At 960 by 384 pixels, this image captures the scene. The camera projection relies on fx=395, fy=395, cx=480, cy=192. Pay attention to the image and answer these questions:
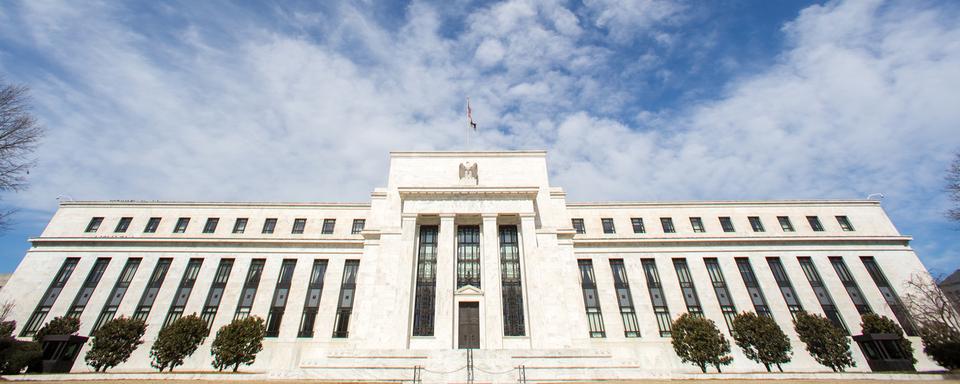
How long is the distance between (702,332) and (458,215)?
19133mm

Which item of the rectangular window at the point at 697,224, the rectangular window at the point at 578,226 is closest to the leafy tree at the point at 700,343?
the rectangular window at the point at 578,226

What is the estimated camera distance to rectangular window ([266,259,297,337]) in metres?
33.3

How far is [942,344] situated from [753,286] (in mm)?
11038

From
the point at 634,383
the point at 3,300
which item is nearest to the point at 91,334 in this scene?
the point at 3,300

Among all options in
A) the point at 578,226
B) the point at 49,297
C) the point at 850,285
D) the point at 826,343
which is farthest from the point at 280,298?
the point at 850,285

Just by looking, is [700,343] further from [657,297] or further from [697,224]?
→ [697,224]

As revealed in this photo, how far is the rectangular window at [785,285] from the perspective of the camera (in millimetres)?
33625

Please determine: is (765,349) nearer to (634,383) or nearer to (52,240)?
(634,383)

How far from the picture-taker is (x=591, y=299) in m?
34.8

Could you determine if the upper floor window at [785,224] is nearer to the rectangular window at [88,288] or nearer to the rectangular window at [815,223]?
the rectangular window at [815,223]

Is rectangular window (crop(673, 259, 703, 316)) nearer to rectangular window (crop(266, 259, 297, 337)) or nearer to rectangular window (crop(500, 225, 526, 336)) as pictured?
rectangular window (crop(500, 225, 526, 336))

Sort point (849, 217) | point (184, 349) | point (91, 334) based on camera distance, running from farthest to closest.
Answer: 1. point (849, 217)
2. point (91, 334)
3. point (184, 349)

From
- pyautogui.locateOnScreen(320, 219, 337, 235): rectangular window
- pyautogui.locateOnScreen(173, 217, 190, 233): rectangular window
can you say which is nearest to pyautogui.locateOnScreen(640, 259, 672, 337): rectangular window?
pyautogui.locateOnScreen(320, 219, 337, 235): rectangular window

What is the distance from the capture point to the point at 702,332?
2691 centimetres
